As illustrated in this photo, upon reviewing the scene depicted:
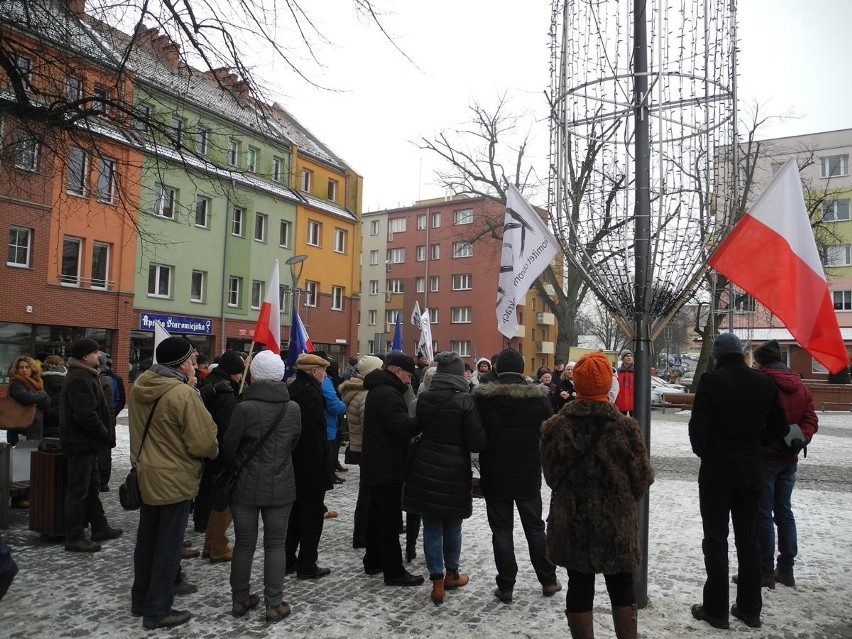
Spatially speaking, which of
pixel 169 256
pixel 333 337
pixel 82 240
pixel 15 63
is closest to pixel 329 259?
pixel 333 337

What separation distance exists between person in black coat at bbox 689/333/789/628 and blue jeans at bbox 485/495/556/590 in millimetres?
1142

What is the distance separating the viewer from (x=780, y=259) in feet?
14.5

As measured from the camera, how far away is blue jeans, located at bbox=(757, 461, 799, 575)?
520cm

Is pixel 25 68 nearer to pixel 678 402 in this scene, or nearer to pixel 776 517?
pixel 776 517

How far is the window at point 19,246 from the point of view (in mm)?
22533

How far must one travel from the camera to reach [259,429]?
4.68 m

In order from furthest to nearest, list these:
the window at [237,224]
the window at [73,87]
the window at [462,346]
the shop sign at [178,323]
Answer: the window at [462,346], the window at [237,224], the shop sign at [178,323], the window at [73,87]

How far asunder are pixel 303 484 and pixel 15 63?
4849 millimetres

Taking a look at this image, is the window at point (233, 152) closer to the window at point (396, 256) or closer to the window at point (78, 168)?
the window at point (78, 168)

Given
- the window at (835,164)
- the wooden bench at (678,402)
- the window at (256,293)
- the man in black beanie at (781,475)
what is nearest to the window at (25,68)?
the man in black beanie at (781,475)

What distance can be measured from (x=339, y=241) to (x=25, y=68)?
31.7 meters

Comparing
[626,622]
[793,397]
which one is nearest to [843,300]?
[793,397]

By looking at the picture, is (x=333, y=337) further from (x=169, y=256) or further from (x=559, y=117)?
(x=559, y=117)

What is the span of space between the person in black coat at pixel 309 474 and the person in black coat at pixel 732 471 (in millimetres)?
2760
